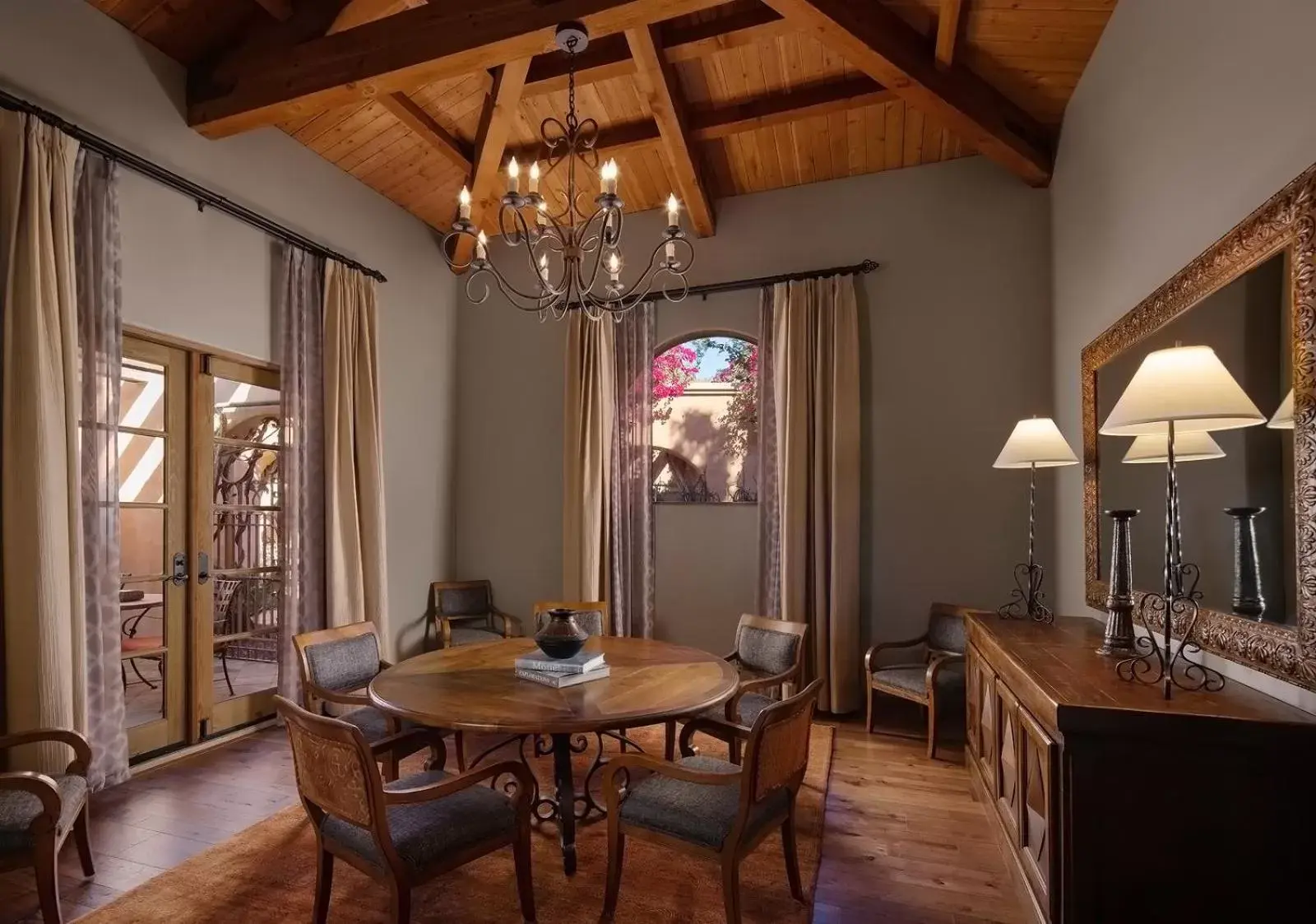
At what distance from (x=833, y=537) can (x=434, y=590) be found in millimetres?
2924

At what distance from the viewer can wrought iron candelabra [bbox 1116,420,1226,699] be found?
1858 millimetres

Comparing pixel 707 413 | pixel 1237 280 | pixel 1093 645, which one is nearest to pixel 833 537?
pixel 707 413

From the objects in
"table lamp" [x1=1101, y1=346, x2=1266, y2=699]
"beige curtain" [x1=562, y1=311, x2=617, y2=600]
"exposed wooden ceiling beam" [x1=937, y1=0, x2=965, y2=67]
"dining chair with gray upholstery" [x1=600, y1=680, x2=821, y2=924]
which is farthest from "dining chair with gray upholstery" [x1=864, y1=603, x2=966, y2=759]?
"exposed wooden ceiling beam" [x1=937, y1=0, x2=965, y2=67]

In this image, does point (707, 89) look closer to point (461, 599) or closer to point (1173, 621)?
point (1173, 621)

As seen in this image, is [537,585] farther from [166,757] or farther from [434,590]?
[166,757]

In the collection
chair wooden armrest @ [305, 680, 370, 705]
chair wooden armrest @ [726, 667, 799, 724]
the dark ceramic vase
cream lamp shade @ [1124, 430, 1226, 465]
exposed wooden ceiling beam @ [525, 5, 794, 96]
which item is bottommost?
chair wooden armrest @ [726, 667, 799, 724]

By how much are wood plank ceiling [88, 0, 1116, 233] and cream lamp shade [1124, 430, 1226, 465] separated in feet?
6.64

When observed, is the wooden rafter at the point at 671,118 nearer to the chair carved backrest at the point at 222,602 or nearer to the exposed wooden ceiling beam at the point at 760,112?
the exposed wooden ceiling beam at the point at 760,112

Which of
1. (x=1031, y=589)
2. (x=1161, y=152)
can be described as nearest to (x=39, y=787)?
(x=1031, y=589)

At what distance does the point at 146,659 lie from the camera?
3.34 m

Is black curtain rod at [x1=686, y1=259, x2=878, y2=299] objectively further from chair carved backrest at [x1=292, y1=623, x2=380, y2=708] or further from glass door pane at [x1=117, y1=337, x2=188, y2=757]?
glass door pane at [x1=117, y1=337, x2=188, y2=757]

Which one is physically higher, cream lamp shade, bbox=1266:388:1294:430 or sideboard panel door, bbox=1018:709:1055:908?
cream lamp shade, bbox=1266:388:1294:430

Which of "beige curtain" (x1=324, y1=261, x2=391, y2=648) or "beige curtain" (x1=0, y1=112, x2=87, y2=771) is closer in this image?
"beige curtain" (x1=0, y1=112, x2=87, y2=771)

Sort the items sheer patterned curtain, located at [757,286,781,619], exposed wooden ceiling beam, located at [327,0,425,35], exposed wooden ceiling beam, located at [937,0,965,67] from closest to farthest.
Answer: exposed wooden ceiling beam, located at [937,0,965,67], exposed wooden ceiling beam, located at [327,0,425,35], sheer patterned curtain, located at [757,286,781,619]
